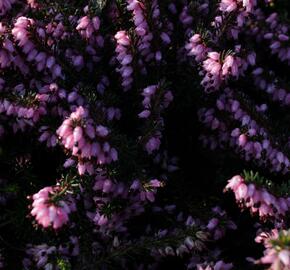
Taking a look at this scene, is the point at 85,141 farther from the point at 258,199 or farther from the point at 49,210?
the point at 258,199

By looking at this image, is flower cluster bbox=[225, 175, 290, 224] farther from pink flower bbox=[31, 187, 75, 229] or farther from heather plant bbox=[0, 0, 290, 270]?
pink flower bbox=[31, 187, 75, 229]

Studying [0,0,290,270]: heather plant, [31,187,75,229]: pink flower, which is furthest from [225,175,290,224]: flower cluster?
[31,187,75,229]: pink flower

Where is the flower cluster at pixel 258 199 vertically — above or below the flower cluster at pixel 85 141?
below

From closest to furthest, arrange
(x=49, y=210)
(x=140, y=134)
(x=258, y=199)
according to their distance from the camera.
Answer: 1. (x=49, y=210)
2. (x=258, y=199)
3. (x=140, y=134)

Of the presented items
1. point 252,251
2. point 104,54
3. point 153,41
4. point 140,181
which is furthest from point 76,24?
point 252,251

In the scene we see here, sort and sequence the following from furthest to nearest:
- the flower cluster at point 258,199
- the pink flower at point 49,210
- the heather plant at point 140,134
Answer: the heather plant at point 140,134, the flower cluster at point 258,199, the pink flower at point 49,210

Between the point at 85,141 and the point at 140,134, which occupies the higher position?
the point at 85,141

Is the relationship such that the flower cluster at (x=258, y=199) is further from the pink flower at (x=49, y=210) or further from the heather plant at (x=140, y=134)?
the pink flower at (x=49, y=210)

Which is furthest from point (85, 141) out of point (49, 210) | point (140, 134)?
point (140, 134)

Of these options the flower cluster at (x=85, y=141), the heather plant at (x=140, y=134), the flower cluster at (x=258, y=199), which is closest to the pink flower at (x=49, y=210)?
the heather plant at (x=140, y=134)

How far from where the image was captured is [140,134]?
14.7 ft

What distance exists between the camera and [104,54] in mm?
4656

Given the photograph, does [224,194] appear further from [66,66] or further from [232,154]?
[66,66]

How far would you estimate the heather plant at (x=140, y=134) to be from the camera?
3.79 m
